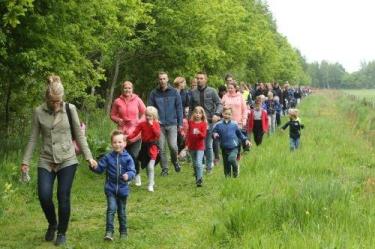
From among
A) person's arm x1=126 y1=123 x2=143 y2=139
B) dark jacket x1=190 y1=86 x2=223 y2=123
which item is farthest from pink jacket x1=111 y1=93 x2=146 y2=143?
dark jacket x1=190 y1=86 x2=223 y2=123

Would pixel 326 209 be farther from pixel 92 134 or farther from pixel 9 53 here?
pixel 92 134

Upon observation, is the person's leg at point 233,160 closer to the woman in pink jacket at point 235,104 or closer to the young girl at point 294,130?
the woman in pink jacket at point 235,104

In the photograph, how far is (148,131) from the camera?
1016 centimetres

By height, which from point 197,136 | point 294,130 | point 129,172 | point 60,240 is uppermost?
point 197,136

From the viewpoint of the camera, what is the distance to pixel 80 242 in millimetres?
6871

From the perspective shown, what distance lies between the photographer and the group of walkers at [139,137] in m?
6.64

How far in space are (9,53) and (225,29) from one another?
19.0 m

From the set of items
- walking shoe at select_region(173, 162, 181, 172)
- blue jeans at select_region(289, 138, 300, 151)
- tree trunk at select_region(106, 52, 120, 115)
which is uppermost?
tree trunk at select_region(106, 52, 120, 115)

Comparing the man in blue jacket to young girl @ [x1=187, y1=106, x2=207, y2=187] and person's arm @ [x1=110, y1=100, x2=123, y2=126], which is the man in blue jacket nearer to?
young girl @ [x1=187, y1=106, x2=207, y2=187]

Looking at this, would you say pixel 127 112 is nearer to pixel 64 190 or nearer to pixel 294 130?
pixel 64 190

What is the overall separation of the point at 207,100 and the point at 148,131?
253cm

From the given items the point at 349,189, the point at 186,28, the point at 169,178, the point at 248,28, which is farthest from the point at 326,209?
the point at 248,28

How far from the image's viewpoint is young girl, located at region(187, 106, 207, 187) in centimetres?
1045

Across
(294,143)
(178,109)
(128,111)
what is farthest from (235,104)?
(128,111)
